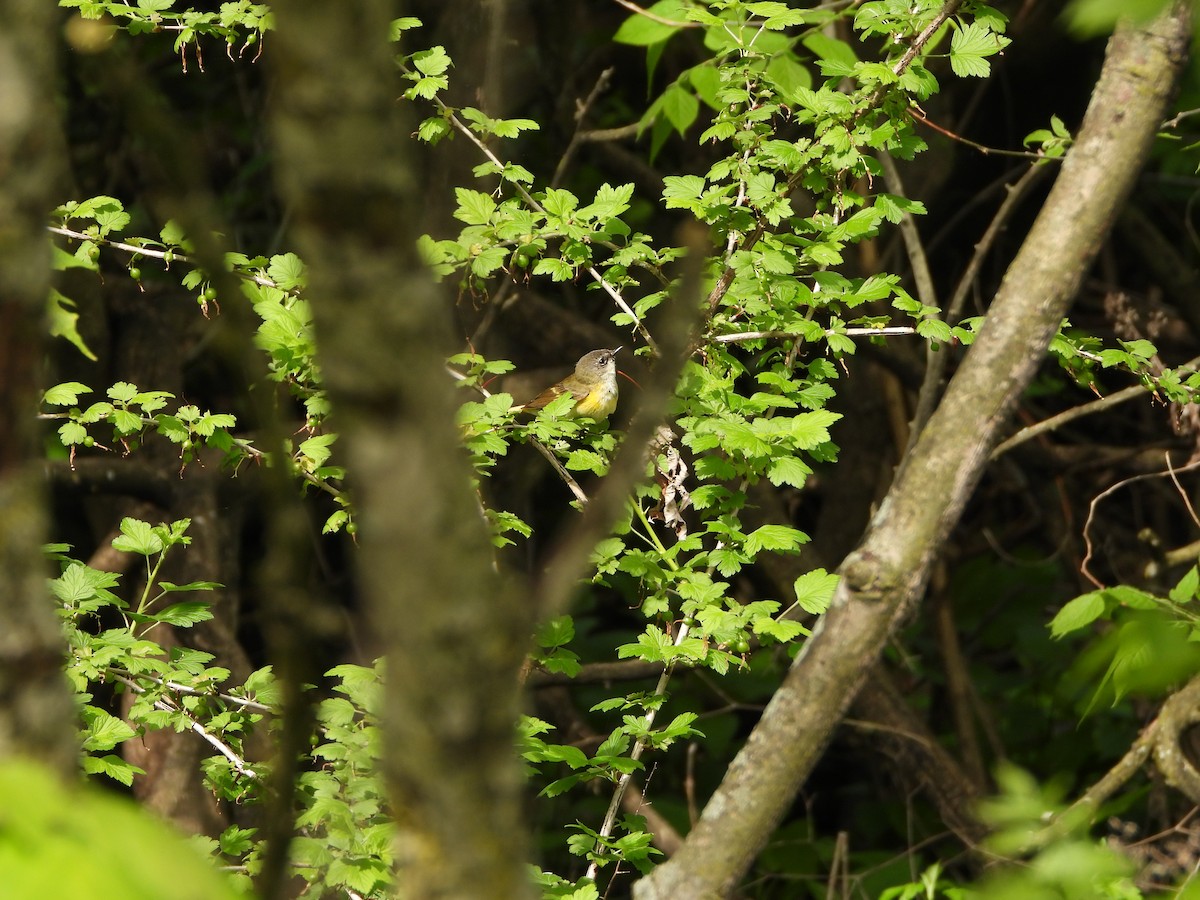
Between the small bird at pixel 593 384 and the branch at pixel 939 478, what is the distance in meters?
2.26

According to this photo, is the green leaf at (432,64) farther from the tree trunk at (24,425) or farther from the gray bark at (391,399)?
the gray bark at (391,399)

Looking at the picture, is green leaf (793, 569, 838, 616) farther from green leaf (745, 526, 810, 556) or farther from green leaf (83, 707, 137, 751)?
green leaf (83, 707, 137, 751)

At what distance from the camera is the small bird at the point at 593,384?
3662 millimetres

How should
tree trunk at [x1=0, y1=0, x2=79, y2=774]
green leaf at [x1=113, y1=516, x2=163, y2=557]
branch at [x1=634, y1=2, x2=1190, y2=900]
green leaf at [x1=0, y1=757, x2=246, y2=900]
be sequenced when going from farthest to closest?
green leaf at [x1=113, y1=516, x2=163, y2=557] → branch at [x1=634, y1=2, x2=1190, y2=900] → tree trunk at [x1=0, y1=0, x2=79, y2=774] → green leaf at [x1=0, y1=757, x2=246, y2=900]

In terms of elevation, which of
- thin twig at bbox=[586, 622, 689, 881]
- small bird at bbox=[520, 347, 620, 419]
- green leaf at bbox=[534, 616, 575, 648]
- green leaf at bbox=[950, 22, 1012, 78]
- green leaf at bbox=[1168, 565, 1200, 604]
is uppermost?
green leaf at bbox=[950, 22, 1012, 78]

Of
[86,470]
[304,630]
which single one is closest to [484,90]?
[86,470]

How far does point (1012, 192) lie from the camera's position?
145 inches

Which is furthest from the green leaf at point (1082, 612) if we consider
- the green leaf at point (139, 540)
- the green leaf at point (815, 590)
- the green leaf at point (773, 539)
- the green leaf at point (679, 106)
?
the green leaf at point (139, 540)

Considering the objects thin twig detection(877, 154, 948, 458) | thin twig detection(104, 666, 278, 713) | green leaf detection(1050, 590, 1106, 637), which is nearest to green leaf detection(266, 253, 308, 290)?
thin twig detection(104, 666, 278, 713)

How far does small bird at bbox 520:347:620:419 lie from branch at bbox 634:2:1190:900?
226 cm

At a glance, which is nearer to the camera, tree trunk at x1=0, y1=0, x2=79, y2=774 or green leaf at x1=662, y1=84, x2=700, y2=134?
tree trunk at x1=0, y1=0, x2=79, y2=774

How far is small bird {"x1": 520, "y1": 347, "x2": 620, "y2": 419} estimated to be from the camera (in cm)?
366

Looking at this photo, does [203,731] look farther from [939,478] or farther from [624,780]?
[939,478]

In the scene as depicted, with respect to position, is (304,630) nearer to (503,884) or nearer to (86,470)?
(503,884)
